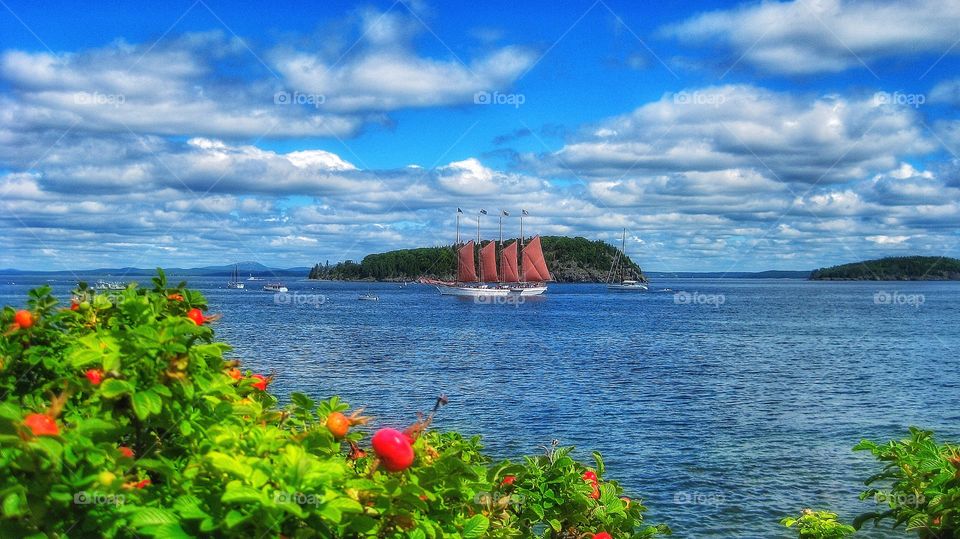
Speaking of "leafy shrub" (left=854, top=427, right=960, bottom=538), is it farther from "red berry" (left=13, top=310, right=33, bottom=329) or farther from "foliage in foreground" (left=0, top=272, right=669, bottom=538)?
"red berry" (left=13, top=310, right=33, bottom=329)

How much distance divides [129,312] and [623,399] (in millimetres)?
30359

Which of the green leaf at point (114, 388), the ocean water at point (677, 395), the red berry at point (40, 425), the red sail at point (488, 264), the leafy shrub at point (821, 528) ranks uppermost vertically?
the red sail at point (488, 264)

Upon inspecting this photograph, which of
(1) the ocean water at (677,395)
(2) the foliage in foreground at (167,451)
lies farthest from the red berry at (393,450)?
(1) the ocean water at (677,395)

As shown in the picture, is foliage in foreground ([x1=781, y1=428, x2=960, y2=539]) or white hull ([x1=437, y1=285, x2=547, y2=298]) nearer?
foliage in foreground ([x1=781, y1=428, x2=960, y2=539])

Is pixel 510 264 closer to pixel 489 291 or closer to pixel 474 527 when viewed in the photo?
pixel 489 291

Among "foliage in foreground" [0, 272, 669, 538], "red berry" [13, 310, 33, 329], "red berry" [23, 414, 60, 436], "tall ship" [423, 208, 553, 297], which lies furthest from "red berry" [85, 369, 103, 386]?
"tall ship" [423, 208, 553, 297]

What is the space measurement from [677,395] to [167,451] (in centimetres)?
3247

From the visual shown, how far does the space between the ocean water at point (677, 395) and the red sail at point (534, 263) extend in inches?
3014

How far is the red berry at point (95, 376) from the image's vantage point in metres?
3.55

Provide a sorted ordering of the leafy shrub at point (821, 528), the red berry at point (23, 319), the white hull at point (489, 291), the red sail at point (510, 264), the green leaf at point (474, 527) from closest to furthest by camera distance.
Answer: the green leaf at point (474, 527) → the red berry at point (23, 319) → the leafy shrub at point (821, 528) → the red sail at point (510, 264) → the white hull at point (489, 291)

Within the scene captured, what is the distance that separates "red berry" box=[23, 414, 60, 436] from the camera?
2938mm

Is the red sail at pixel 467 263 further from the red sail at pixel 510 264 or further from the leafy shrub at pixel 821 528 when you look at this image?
the leafy shrub at pixel 821 528

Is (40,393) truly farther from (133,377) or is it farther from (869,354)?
(869,354)

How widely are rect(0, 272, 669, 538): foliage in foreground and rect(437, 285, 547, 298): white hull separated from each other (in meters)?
147
